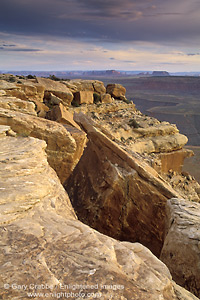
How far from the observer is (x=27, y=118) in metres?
6.80

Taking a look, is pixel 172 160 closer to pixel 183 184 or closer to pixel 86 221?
pixel 183 184

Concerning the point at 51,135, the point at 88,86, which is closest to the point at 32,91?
the point at 88,86

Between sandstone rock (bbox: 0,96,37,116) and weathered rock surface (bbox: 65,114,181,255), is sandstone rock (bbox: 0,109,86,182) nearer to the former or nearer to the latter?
sandstone rock (bbox: 0,96,37,116)

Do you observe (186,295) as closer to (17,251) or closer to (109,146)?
(17,251)

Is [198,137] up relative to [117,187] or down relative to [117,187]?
down

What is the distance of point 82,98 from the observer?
22.1 meters

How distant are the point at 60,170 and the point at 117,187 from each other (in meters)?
2.36

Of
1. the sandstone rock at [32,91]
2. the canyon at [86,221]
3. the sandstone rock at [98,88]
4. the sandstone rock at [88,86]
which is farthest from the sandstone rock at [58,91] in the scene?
the canyon at [86,221]

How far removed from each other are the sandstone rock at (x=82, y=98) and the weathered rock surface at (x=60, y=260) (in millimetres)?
18556

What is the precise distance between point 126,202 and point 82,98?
17188 millimetres

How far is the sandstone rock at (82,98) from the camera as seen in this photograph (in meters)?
21.9

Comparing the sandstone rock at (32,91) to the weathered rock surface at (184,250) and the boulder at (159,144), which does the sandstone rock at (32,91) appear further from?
the weathered rock surface at (184,250)

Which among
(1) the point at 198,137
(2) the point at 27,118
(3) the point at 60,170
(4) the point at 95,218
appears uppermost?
(2) the point at 27,118

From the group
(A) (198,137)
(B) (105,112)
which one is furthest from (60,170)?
(A) (198,137)
